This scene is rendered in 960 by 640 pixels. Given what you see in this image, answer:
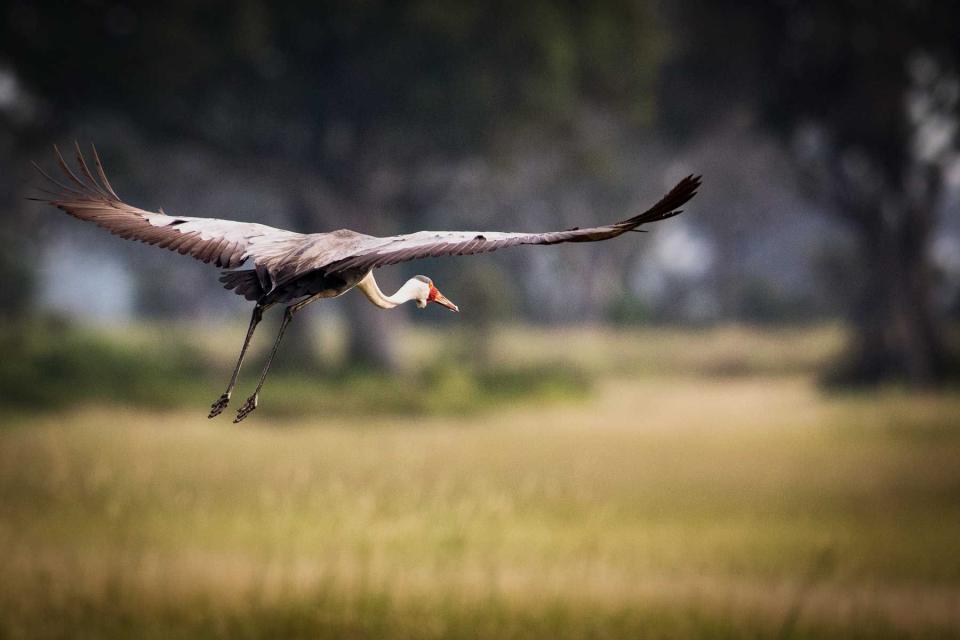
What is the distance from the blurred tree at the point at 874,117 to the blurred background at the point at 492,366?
10 cm

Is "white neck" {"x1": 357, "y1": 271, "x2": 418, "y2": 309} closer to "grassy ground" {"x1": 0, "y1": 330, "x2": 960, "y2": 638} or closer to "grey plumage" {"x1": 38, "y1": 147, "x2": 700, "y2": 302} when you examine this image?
"grey plumage" {"x1": 38, "y1": 147, "x2": 700, "y2": 302}

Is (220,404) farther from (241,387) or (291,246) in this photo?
(241,387)

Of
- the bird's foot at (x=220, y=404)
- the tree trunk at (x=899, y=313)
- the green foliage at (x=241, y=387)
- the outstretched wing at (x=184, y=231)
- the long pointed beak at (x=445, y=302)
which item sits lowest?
the bird's foot at (x=220, y=404)

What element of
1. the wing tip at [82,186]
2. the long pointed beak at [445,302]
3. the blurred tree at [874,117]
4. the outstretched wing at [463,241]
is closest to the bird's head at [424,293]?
the long pointed beak at [445,302]

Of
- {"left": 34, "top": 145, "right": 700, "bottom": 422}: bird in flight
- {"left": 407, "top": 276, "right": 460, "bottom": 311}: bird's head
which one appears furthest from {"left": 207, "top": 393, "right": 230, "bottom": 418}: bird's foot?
{"left": 407, "top": 276, "right": 460, "bottom": 311}: bird's head

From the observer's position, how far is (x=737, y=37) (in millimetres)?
39031

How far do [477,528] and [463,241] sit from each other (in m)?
12.0

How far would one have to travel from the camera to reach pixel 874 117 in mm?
35469

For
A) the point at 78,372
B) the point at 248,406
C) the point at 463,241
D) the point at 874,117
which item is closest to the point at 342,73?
the point at 78,372

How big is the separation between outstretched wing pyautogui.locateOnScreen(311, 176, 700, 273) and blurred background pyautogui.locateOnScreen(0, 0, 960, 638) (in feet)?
32.5

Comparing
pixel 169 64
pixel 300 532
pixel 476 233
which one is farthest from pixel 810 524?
pixel 169 64

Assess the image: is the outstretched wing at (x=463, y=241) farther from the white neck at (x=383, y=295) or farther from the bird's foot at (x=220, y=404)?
the bird's foot at (x=220, y=404)

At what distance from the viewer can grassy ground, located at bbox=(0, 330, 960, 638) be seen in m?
14.1

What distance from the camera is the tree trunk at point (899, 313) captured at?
35.9 meters
